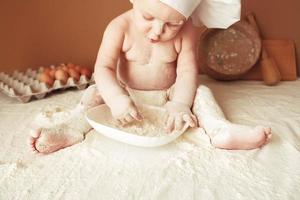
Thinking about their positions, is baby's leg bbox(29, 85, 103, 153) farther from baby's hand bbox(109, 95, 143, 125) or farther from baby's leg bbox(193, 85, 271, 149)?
baby's leg bbox(193, 85, 271, 149)

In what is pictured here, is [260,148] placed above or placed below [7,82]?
above

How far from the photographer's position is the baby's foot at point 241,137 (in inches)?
27.2

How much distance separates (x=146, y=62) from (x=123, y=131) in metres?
0.23

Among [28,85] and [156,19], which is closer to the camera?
[156,19]

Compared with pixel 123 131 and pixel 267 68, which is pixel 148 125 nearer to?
pixel 123 131

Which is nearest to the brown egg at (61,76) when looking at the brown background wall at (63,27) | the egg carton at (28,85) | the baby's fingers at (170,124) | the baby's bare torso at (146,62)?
the egg carton at (28,85)

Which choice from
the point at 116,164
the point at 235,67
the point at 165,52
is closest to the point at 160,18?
the point at 165,52

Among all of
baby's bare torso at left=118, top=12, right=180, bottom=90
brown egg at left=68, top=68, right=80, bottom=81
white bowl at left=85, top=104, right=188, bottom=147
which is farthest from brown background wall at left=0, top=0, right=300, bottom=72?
white bowl at left=85, top=104, right=188, bottom=147

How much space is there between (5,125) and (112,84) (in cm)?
31

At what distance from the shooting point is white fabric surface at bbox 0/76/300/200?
585 mm

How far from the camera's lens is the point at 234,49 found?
1.13 metres

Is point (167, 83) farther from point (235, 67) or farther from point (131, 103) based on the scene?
point (235, 67)

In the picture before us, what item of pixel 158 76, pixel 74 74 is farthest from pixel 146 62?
pixel 74 74

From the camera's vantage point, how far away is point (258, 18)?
47.1 inches
